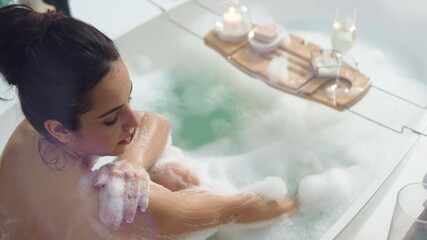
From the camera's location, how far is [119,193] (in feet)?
3.76

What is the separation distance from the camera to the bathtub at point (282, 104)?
Answer: 200cm

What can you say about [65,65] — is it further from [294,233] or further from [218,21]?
[218,21]

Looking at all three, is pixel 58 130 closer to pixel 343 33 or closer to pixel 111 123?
pixel 111 123

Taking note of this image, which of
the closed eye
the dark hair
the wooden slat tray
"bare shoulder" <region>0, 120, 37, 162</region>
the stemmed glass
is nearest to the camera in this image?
the dark hair

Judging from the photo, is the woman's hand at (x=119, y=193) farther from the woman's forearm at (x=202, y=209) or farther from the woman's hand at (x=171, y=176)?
the woman's hand at (x=171, y=176)

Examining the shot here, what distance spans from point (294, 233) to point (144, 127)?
2.25ft

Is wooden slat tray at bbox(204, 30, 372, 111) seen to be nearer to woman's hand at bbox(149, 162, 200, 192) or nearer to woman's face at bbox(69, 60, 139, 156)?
woman's hand at bbox(149, 162, 200, 192)

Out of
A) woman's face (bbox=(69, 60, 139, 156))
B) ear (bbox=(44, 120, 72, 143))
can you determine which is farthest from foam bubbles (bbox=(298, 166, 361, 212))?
ear (bbox=(44, 120, 72, 143))

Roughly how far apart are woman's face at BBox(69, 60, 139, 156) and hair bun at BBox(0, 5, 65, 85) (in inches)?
6.0

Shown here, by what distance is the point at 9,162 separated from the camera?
47.2 inches

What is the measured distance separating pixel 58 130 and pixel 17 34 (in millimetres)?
219

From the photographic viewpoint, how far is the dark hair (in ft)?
3.08

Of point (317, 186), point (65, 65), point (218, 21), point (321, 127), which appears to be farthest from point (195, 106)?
point (65, 65)

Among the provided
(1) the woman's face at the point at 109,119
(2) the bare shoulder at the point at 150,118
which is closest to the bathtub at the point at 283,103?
(2) the bare shoulder at the point at 150,118
